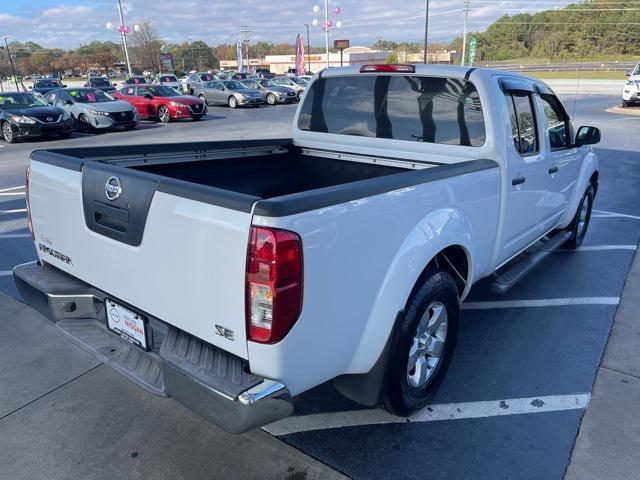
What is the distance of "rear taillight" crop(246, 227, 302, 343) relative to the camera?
1.86 m

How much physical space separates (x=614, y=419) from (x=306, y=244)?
235cm

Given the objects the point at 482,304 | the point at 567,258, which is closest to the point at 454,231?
the point at 482,304

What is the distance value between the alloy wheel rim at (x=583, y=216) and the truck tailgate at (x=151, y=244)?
194 inches

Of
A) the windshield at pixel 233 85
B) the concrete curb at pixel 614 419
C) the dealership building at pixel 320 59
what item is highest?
the dealership building at pixel 320 59

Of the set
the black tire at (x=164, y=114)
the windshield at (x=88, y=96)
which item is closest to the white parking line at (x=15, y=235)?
the windshield at (x=88, y=96)

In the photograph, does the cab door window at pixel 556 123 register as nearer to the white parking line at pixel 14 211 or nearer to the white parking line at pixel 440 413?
the white parking line at pixel 440 413

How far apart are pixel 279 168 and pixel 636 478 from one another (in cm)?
329

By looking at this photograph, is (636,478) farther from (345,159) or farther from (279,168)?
(279,168)

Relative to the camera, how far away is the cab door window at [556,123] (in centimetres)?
437

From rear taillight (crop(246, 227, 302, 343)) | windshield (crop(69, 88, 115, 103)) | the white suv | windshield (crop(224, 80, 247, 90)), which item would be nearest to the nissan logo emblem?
rear taillight (crop(246, 227, 302, 343))

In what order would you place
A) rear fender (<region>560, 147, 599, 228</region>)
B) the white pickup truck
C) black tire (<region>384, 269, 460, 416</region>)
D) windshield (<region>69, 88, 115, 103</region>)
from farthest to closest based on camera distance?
1. windshield (<region>69, 88, 115, 103</region>)
2. rear fender (<region>560, 147, 599, 228</region>)
3. black tire (<region>384, 269, 460, 416</region>)
4. the white pickup truck

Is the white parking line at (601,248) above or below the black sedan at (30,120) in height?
below

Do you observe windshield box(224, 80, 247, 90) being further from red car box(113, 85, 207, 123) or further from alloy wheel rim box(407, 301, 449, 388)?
alloy wheel rim box(407, 301, 449, 388)

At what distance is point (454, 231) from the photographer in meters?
2.81
